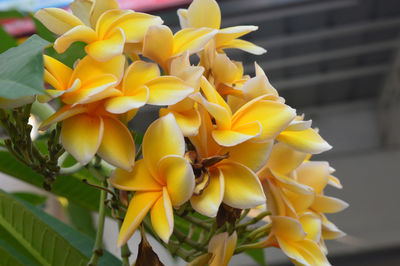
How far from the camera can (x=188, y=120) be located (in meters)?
0.31

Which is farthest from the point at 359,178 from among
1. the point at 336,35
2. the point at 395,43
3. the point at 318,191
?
the point at 318,191

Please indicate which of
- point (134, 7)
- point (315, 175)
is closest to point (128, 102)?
point (315, 175)

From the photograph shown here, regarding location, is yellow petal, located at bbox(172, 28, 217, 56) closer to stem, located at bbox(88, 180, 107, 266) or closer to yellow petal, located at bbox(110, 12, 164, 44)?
yellow petal, located at bbox(110, 12, 164, 44)

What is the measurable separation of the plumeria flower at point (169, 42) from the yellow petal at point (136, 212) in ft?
0.34

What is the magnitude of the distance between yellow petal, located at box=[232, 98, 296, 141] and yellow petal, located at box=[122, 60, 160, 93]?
0.20 ft

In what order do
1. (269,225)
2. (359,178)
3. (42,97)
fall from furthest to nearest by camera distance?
1. (359,178)
2. (269,225)
3. (42,97)

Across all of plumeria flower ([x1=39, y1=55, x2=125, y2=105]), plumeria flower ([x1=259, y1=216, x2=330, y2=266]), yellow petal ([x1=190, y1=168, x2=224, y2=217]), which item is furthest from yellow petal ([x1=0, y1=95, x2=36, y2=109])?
plumeria flower ([x1=259, y1=216, x2=330, y2=266])

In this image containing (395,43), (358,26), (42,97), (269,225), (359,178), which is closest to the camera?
(42,97)

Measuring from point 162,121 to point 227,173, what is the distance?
5 cm

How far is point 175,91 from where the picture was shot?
299 mm

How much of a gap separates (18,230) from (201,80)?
0.25 meters

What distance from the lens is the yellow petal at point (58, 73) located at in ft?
0.98

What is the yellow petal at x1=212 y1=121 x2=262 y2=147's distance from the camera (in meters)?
0.29

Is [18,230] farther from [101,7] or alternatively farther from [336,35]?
[336,35]
